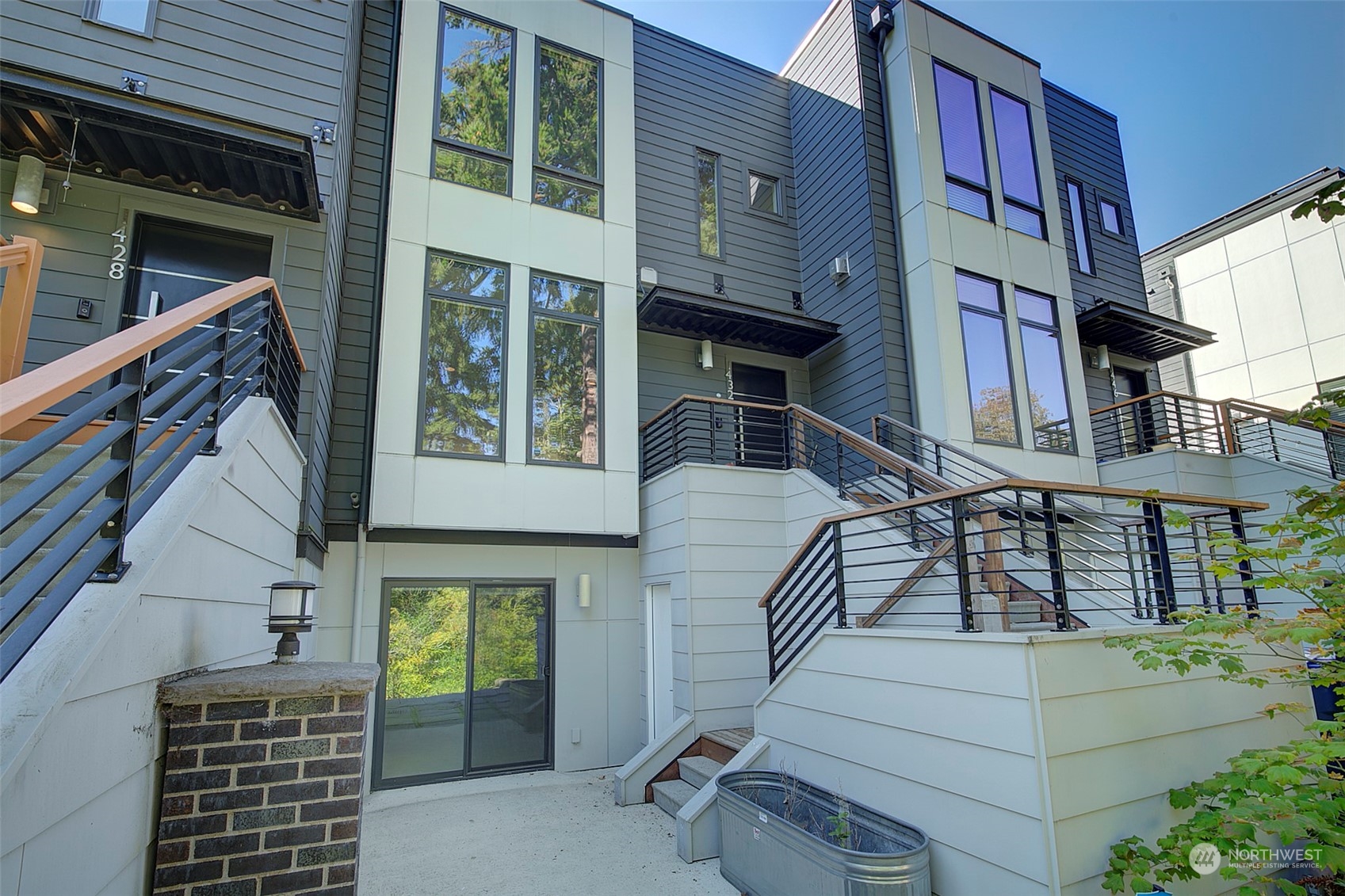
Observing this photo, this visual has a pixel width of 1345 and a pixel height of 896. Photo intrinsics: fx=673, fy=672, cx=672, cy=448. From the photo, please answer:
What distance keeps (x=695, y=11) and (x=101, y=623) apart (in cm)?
1037

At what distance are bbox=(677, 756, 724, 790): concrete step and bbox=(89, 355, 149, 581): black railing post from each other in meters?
4.47

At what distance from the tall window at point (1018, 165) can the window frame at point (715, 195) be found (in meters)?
3.52

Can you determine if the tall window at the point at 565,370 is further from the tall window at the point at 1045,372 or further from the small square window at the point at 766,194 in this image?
the tall window at the point at 1045,372

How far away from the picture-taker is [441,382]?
249 inches

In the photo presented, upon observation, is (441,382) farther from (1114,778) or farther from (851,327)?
(1114,778)

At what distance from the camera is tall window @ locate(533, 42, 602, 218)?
730cm

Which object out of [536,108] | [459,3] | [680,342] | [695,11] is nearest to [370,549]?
[680,342]

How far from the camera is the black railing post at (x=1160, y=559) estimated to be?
3771 mm

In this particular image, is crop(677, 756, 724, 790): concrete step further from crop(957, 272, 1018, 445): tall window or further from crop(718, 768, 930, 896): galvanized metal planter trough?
crop(957, 272, 1018, 445): tall window

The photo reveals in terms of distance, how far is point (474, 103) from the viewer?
23.2ft

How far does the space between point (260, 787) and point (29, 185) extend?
497 cm

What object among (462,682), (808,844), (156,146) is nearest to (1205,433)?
(808,844)

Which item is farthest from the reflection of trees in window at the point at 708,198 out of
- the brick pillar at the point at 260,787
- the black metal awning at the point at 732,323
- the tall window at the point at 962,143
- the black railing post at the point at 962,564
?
the brick pillar at the point at 260,787

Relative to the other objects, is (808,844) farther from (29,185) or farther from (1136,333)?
(1136,333)
